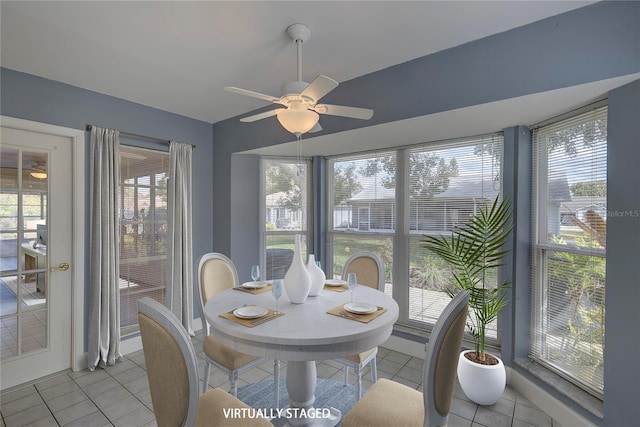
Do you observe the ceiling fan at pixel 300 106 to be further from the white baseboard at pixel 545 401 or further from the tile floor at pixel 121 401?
the white baseboard at pixel 545 401

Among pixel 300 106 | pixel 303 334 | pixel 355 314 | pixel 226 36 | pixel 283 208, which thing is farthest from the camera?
pixel 283 208

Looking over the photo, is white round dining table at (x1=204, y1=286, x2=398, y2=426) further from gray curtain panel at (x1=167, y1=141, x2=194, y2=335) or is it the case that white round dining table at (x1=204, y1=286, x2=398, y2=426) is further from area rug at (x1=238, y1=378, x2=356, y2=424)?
gray curtain panel at (x1=167, y1=141, x2=194, y2=335)

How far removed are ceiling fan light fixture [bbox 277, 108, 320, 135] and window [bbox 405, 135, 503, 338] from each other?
1.65 meters

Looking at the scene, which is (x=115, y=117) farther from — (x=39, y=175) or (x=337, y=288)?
(x=337, y=288)

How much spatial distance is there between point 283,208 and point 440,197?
6.03 ft

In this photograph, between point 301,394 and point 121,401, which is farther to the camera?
point 121,401

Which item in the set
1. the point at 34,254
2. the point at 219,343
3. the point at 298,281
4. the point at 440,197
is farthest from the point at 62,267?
the point at 440,197

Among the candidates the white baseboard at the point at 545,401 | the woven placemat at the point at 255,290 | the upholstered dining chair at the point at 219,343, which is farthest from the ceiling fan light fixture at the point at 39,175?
the white baseboard at the point at 545,401

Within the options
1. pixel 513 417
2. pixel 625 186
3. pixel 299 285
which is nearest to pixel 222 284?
pixel 299 285

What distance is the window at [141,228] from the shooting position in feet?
10.2

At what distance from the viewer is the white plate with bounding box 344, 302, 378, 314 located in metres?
1.67

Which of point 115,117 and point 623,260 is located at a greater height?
point 115,117

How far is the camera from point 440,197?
2984mm

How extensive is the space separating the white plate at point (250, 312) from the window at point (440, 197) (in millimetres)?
1965
